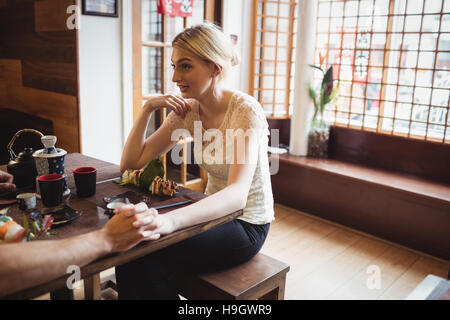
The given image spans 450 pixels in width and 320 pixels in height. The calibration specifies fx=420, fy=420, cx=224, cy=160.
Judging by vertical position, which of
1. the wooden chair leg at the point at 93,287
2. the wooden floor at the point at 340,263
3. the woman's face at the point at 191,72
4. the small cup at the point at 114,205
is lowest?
the wooden floor at the point at 340,263

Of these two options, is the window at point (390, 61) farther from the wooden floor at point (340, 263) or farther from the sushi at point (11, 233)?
the sushi at point (11, 233)

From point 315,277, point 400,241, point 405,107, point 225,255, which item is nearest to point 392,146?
point 405,107

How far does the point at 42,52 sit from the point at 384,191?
103 inches

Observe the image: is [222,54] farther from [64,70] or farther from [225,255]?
[64,70]

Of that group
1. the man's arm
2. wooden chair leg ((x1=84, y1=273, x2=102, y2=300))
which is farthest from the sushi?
wooden chair leg ((x1=84, y1=273, x2=102, y2=300))

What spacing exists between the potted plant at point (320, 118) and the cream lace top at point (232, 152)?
6.33 ft

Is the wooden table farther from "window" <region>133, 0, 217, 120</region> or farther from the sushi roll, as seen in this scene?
"window" <region>133, 0, 217, 120</region>

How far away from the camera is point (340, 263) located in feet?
8.80

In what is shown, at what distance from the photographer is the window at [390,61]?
3166 millimetres

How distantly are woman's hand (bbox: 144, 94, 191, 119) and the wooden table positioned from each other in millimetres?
342

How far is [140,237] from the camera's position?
42.3 inches

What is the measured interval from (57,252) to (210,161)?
2.88 ft

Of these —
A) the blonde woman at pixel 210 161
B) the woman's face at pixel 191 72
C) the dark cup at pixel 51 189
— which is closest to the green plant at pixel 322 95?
the blonde woman at pixel 210 161

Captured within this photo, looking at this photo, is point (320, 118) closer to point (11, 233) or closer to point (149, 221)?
point (149, 221)
